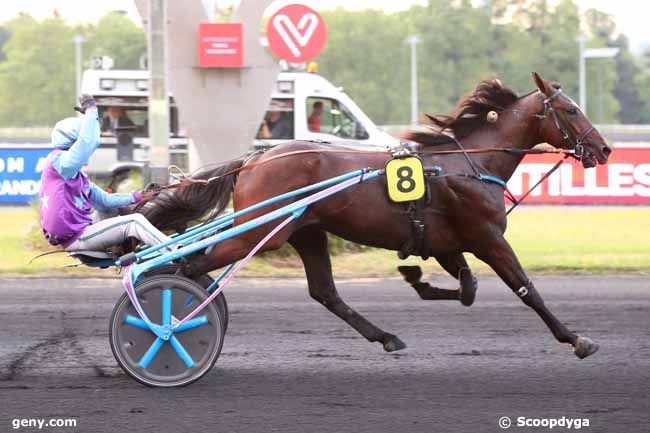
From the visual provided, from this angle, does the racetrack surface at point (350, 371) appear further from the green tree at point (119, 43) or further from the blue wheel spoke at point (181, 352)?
the green tree at point (119, 43)

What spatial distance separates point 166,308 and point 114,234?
0.52m

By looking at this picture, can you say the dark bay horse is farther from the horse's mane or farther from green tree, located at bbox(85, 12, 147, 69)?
green tree, located at bbox(85, 12, 147, 69)

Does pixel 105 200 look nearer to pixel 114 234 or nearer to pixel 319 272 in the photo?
pixel 114 234

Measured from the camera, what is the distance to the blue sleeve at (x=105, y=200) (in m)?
6.20

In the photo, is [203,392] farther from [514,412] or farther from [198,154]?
[198,154]

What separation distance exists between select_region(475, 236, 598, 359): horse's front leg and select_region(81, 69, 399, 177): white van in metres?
9.43

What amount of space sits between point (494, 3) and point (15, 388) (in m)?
53.2

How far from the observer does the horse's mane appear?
22.1ft

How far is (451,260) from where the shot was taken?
22.4 feet

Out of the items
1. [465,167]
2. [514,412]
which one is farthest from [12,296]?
[514,412]

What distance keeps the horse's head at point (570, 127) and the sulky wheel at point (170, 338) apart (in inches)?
94.0

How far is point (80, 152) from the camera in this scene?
18.9 ft

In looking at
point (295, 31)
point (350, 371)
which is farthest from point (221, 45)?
point (350, 371)
